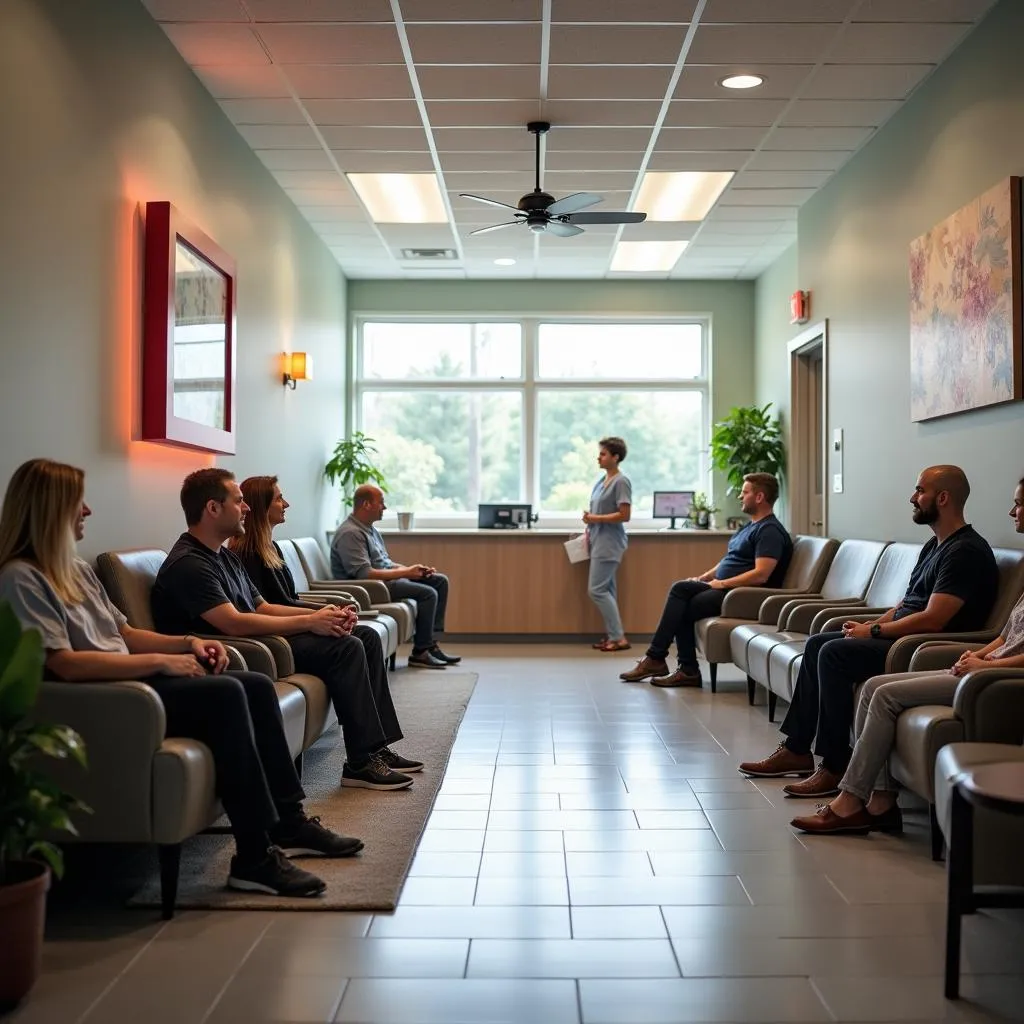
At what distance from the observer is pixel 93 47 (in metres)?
4.14

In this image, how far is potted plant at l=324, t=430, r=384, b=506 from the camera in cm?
902

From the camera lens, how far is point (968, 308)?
485 centimetres

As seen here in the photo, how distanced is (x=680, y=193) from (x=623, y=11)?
2.87 m

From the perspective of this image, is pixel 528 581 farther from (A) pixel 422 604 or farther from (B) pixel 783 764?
(B) pixel 783 764

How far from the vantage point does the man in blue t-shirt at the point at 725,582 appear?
6.83m

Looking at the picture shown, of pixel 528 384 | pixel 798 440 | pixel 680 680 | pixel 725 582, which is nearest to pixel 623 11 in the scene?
pixel 725 582

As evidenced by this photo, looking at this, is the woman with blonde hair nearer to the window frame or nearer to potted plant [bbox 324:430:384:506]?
potted plant [bbox 324:430:384:506]

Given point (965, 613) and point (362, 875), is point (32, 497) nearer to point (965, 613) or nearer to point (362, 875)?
point (362, 875)

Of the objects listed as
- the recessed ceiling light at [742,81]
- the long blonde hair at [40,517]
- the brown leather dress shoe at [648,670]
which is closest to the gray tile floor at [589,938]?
the long blonde hair at [40,517]

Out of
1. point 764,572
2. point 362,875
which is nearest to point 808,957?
point 362,875

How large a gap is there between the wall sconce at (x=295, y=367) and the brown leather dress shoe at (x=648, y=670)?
2.81 m

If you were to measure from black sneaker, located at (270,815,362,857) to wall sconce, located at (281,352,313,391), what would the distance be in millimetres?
4465

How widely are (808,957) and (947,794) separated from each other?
480 mm

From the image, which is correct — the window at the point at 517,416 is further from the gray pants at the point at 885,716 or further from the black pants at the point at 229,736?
the black pants at the point at 229,736
